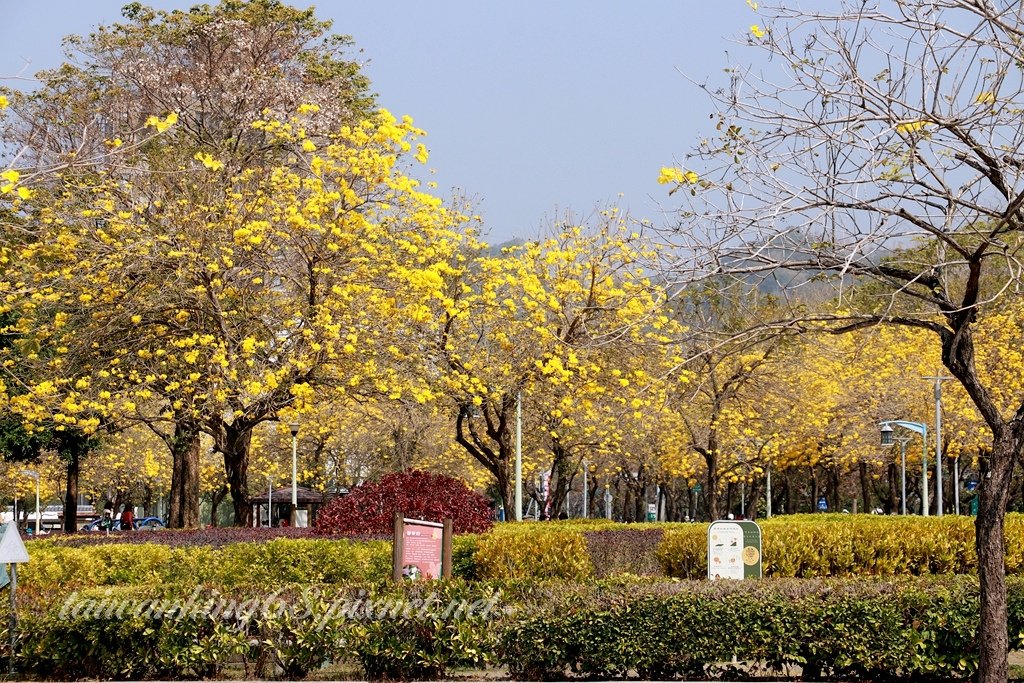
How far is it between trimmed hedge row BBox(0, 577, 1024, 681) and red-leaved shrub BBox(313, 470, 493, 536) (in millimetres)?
7334

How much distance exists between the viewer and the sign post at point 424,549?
13.1 metres

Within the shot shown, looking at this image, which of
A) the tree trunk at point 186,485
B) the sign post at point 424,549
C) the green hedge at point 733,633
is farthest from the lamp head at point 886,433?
the green hedge at point 733,633

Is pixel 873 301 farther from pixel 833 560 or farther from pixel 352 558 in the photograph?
pixel 352 558

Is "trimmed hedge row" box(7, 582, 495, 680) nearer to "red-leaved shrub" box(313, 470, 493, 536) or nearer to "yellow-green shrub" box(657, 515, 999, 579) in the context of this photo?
"yellow-green shrub" box(657, 515, 999, 579)

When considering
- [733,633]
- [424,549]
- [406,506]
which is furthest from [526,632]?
[406,506]

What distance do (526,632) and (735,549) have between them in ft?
16.3

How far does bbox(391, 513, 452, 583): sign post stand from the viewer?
515 inches

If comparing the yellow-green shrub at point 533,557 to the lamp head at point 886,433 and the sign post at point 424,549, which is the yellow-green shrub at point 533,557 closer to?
the sign post at point 424,549

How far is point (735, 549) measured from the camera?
1461 cm

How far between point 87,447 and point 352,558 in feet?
66.8

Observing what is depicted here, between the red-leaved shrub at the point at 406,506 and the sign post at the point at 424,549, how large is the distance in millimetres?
4414

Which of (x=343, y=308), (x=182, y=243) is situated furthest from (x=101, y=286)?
(x=343, y=308)

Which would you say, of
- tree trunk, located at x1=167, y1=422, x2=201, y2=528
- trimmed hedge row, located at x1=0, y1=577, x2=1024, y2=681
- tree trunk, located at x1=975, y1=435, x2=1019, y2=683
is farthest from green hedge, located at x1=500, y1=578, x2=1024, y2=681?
tree trunk, located at x1=167, y1=422, x2=201, y2=528

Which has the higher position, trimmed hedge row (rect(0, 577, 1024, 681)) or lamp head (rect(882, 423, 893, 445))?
lamp head (rect(882, 423, 893, 445))
